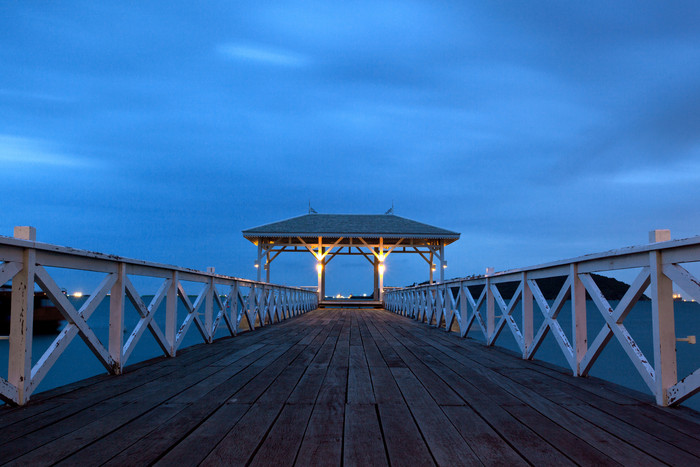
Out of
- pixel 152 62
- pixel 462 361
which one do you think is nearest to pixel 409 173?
pixel 152 62

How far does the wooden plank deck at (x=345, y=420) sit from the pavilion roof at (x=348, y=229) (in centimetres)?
1418

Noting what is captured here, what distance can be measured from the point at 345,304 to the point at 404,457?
63.8 feet

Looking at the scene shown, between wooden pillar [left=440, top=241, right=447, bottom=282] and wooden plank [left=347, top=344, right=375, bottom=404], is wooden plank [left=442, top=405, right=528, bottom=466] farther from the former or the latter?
wooden pillar [left=440, top=241, right=447, bottom=282]

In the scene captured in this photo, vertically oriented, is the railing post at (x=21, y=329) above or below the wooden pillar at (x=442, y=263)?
below

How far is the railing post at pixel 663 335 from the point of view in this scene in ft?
7.91

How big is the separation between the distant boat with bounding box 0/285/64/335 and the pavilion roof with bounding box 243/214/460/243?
15822 millimetres

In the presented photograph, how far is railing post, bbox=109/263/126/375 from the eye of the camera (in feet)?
11.1

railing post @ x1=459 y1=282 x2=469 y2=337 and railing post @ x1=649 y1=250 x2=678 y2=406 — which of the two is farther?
railing post @ x1=459 y1=282 x2=469 y2=337

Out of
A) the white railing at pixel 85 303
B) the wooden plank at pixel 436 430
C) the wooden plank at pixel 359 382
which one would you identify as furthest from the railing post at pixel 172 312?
the wooden plank at pixel 436 430

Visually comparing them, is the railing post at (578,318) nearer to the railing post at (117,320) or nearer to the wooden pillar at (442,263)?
the railing post at (117,320)

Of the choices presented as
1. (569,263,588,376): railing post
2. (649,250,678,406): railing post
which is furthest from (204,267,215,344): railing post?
(649,250,678,406): railing post

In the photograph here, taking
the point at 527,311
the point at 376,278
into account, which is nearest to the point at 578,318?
the point at 527,311

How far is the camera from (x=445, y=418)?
212cm

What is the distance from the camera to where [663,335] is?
2426 millimetres
